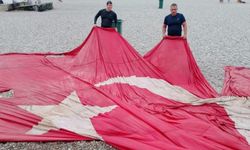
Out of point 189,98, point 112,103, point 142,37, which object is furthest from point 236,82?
point 142,37

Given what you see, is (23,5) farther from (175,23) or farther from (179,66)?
(179,66)

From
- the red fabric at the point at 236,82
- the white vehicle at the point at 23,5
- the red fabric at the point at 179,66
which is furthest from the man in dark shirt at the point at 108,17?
the white vehicle at the point at 23,5

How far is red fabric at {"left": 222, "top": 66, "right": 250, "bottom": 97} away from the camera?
7016 mm

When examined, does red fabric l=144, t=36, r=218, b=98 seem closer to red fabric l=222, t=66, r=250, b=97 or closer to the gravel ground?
red fabric l=222, t=66, r=250, b=97

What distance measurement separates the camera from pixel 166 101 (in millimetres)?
6410

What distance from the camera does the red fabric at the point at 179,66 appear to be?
24.0ft

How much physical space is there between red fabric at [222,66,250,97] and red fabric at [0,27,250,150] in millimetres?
1094

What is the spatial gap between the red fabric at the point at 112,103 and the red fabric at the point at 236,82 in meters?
1.09

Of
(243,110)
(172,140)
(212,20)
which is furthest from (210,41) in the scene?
(172,140)

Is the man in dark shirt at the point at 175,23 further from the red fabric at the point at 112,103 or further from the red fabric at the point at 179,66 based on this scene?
the red fabric at the point at 112,103

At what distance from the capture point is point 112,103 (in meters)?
6.04

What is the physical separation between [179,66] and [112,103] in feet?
8.19

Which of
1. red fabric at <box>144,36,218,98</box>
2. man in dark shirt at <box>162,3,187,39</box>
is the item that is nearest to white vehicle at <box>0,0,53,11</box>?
man in dark shirt at <box>162,3,187,39</box>

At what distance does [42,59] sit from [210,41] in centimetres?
740
